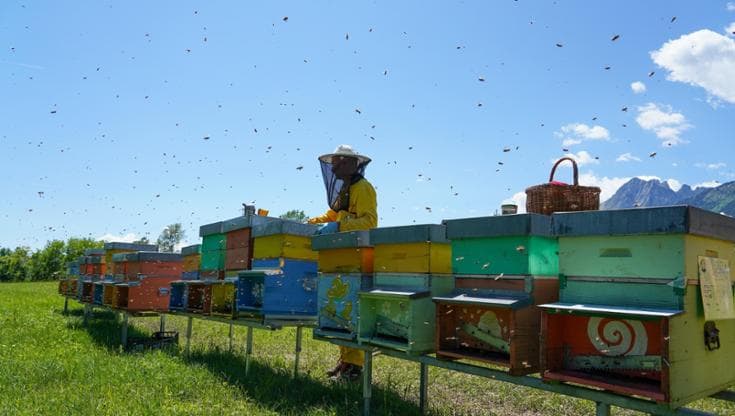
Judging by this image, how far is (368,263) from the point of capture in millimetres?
4031

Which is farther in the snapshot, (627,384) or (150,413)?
(150,413)

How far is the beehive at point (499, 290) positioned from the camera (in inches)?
110

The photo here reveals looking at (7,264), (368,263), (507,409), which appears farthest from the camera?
(7,264)

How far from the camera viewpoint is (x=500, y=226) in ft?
9.49

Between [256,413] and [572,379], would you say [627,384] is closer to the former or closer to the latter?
[572,379]

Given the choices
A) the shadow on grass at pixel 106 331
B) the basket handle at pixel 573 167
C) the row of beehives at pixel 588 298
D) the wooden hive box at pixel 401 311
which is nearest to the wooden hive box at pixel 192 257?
the shadow on grass at pixel 106 331

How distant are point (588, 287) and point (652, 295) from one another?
298mm

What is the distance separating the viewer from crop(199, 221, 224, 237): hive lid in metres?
6.11

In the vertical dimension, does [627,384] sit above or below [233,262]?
below

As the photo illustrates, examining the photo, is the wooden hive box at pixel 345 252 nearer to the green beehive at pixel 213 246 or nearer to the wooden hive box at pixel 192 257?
the green beehive at pixel 213 246

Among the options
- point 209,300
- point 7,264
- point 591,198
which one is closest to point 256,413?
point 209,300

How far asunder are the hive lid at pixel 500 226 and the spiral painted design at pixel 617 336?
1.82ft

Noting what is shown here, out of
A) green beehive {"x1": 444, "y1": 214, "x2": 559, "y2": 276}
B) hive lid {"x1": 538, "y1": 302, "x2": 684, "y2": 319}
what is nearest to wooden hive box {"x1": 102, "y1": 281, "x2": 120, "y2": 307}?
green beehive {"x1": 444, "y1": 214, "x2": 559, "y2": 276}

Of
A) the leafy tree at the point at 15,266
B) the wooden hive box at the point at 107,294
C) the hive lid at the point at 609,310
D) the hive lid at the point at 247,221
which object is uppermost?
the hive lid at the point at 247,221
